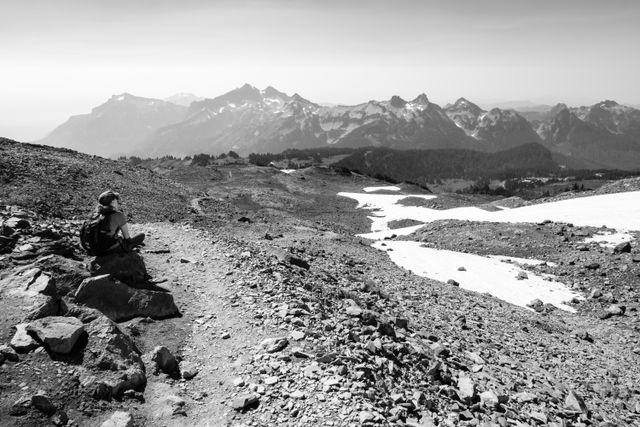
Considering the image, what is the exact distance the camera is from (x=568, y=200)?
46.9m

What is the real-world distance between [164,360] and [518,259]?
93.3 ft

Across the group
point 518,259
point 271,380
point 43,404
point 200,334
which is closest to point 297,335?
point 271,380

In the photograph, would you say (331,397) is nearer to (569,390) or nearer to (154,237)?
(569,390)

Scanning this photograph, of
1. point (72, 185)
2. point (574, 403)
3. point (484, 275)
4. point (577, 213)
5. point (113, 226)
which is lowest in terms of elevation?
point (484, 275)

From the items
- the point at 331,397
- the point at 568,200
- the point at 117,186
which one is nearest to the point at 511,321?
the point at 331,397

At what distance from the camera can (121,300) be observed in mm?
12148

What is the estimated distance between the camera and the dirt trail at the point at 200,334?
8930mm

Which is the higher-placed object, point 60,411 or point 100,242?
point 100,242

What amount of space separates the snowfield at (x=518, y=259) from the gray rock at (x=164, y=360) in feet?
64.3

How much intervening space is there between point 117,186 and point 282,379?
94.8 ft

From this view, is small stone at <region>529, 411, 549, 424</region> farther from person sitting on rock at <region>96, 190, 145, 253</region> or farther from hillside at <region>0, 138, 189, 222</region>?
hillside at <region>0, 138, 189, 222</region>

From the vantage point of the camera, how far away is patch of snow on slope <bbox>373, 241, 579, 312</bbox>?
23.7 metres

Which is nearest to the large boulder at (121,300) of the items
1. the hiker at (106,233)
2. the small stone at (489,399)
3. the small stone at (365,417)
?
the hiker at (106,233)

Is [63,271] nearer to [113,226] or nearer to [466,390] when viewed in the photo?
[113,226]
